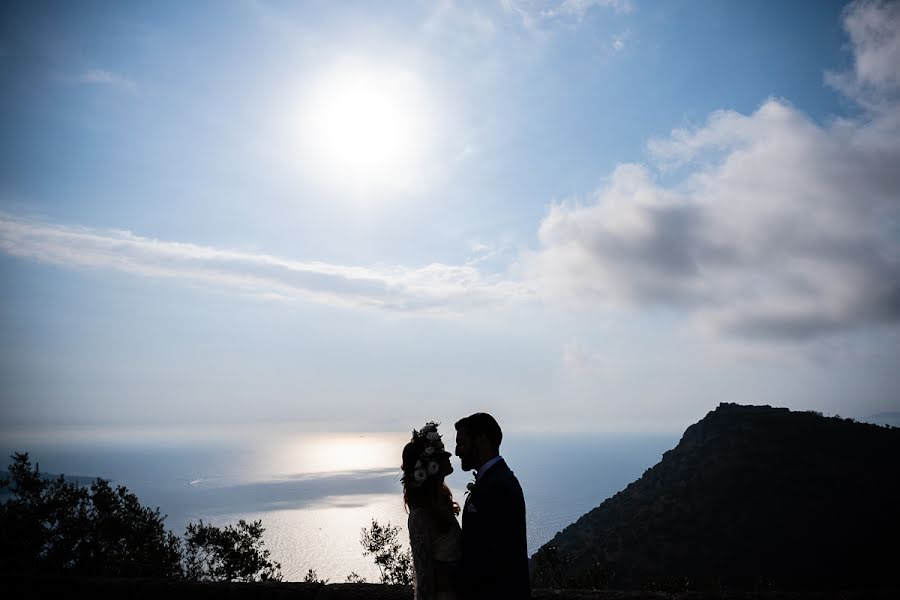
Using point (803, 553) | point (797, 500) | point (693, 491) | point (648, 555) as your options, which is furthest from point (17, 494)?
point (797, 500)

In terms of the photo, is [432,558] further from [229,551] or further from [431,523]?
[229,551]

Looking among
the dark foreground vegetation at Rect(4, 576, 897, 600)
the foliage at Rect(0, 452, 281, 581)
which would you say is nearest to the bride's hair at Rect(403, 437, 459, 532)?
the dark foreground vegetation at Rect(4, 576, 897, 600)

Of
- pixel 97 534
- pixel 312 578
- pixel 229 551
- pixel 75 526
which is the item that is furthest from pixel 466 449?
pixel 97 534

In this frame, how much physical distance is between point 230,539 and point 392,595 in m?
9.98

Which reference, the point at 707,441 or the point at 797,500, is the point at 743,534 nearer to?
the point at 797,500

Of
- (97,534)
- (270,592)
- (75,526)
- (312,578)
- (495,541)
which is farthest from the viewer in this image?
(312,578)

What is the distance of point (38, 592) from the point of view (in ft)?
17.1

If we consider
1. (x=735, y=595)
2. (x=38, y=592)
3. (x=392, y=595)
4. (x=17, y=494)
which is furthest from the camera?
(x=17, y=494)

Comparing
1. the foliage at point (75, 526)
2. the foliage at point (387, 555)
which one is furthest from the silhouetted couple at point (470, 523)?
the foliage at point (387, 555)

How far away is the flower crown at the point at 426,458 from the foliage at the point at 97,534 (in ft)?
30.0

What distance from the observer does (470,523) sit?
336 cm

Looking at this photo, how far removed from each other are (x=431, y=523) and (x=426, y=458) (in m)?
0.44

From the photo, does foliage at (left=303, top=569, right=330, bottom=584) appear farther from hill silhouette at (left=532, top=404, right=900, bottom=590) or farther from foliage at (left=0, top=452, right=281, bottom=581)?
hill silhouette at (left=532, top=404, right=900, bottom=590)

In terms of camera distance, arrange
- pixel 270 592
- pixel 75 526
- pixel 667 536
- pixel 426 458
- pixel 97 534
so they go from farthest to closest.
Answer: pixel 667 536
pixel 97 534
pixel 75 526
pixel 270 592
pixel 426 458
